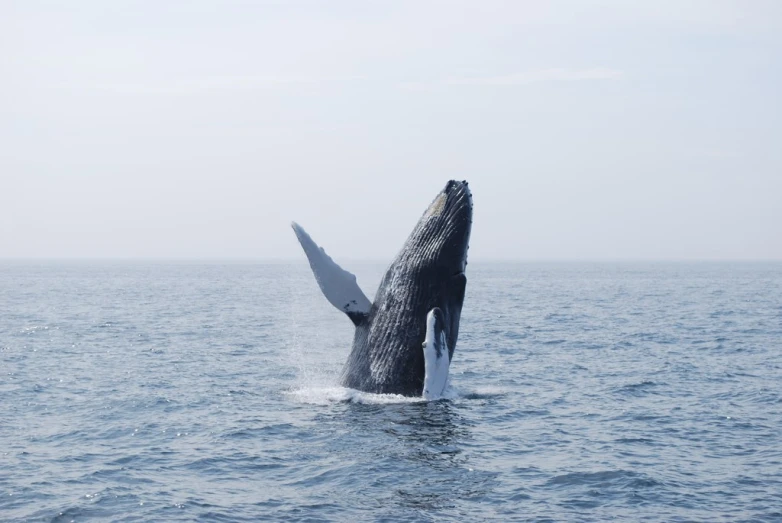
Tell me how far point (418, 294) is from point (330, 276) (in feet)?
5.41

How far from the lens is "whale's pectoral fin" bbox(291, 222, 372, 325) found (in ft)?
51.3

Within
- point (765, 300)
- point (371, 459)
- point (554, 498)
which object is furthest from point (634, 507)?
point (765, 300)

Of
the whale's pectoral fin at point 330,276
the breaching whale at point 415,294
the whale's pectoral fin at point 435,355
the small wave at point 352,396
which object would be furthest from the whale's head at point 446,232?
the small wave at point 352,396

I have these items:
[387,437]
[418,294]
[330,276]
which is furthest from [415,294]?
[387,437]

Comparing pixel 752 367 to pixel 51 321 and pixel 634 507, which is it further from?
pixel 51 321

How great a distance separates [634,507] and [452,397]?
24.5 feet

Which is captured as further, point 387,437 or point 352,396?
point 352,396

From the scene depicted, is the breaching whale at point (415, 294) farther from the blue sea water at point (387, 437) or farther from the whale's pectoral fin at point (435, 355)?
the blue sea water at point (387, 437)

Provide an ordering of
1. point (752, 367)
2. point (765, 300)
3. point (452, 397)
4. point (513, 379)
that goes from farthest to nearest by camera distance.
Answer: point (765, 300)
point (752, 367)
point (513, 379)
point (452, 397)

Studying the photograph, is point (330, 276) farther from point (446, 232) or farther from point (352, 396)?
point (352, 396)

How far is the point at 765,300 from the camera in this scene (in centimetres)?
6794

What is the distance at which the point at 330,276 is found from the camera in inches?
619

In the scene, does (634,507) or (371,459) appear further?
(371,459)

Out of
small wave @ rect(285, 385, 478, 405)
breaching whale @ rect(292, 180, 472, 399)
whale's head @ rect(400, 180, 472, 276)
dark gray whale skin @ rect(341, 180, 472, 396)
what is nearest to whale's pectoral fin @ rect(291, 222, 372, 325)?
breaching whale @ rect(292, 180, 472, 399)
